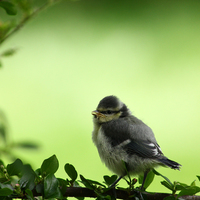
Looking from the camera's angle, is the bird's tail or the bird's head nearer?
the bird's tail

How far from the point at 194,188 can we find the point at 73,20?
10.5ft

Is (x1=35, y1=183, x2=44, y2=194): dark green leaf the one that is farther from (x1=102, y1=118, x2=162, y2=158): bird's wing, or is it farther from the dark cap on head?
the dark cap on head

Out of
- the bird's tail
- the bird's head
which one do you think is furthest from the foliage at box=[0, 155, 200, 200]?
the bird's head

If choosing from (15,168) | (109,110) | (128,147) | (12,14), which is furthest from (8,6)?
(109,110)

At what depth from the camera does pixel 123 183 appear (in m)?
2.19

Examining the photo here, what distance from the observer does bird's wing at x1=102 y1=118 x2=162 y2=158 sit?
93 centimetres

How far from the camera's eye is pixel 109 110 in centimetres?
122

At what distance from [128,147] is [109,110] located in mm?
294

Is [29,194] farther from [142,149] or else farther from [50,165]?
[142,149]

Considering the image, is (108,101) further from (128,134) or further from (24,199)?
(24,199)

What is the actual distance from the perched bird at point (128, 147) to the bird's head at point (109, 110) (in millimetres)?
50

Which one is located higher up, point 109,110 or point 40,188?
point 109,110

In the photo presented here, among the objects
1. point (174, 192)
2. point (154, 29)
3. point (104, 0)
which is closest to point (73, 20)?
point (104, 0)

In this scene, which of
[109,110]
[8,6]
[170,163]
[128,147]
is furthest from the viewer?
[109,110]
